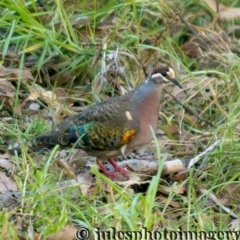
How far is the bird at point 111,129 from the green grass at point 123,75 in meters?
0.13

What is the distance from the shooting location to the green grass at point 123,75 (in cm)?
526

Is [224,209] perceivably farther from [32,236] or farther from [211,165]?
[32,236]

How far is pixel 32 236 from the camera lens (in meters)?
4.60

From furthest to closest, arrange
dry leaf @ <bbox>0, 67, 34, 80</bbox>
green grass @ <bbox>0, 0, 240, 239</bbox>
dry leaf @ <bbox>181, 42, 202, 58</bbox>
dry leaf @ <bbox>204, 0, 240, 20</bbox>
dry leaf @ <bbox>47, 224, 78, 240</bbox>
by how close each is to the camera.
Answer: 1. dry leaf @ <bbox>204, 0, 240, 20</bbox>
2. dry leaf @ <bbox>181, 42, 202, 58</bbox>
3. dry leaf @ <bbox>0, 67, 34, 80</bbox>
4. green grass @ <bbox>0, 0, 240, 239</bbox>
5. dry leaf @ <bbox>47, 224, 78, 240</bbox>

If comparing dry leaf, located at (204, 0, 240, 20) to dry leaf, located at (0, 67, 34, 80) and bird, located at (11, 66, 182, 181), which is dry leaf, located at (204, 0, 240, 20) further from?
bird, located at (11, 66, 182, 181)

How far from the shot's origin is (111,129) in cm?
560

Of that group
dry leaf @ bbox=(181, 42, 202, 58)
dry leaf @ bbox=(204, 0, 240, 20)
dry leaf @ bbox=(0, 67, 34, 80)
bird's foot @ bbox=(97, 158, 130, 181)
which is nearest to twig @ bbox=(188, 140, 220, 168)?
bird's foot @ bbox=(97, 158, 130, 181)

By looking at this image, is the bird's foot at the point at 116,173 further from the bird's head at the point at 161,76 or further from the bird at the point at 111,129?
the bird's head at the point at 161,76

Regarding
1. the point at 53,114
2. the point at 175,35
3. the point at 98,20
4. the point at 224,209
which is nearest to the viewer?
the point at 224,209

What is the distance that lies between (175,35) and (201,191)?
7.60 feet

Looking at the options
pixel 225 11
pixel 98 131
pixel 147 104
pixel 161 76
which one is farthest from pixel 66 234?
pixel 225 11

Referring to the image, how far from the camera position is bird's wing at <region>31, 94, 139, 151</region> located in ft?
18.3

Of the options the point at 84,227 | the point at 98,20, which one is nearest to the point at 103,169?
the point at 84,227

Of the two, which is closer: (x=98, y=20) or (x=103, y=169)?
(x=103, y=169)
